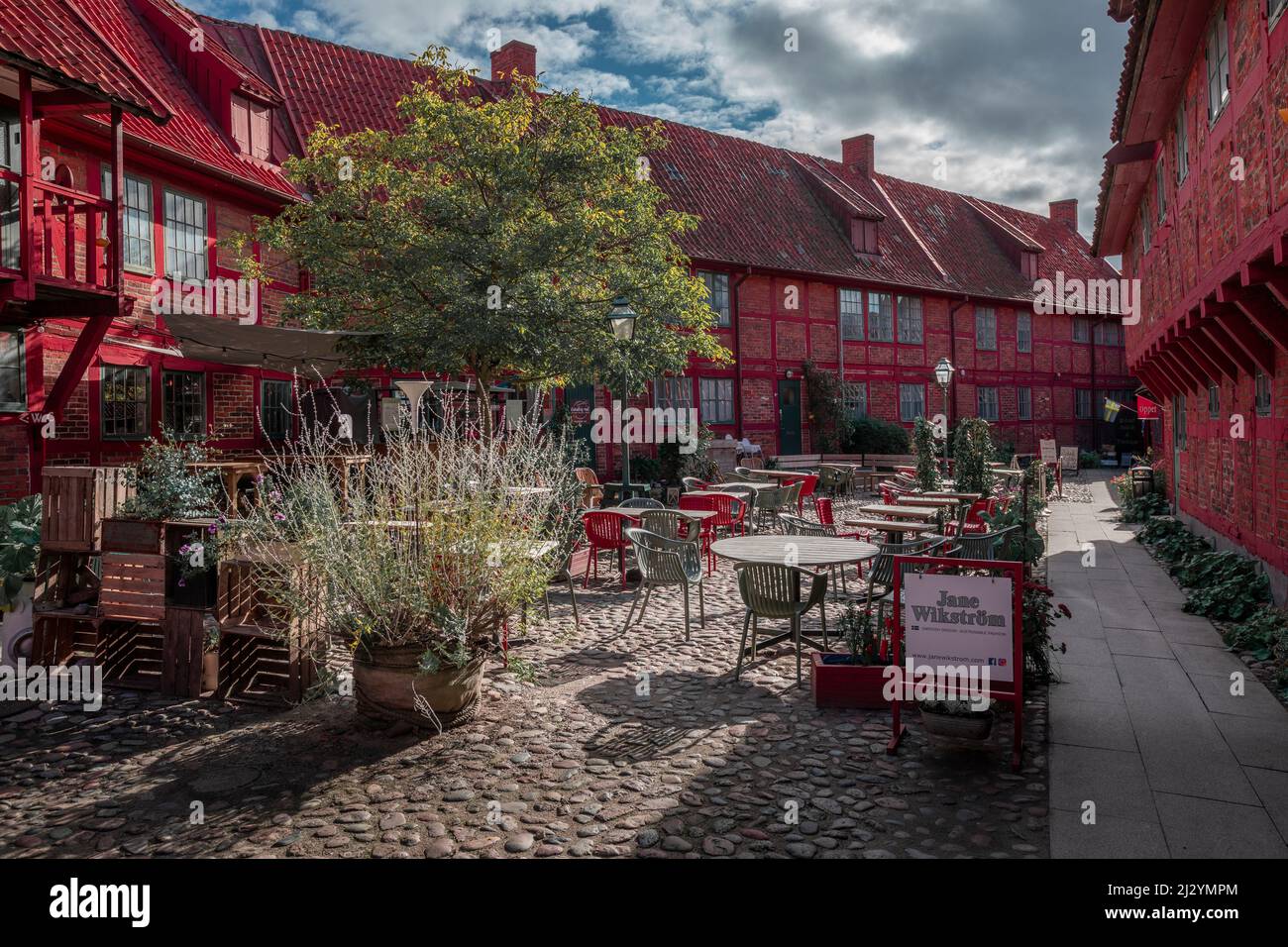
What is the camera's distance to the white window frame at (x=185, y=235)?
12.1 m

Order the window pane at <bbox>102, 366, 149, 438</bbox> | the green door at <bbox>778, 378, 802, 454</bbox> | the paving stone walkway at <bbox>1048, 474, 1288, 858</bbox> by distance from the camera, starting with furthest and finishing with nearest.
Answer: the green door at <bbox>778, 378, 802, 454</bbox>
the window pane at <bbox>102, 366, 149, 438</bbox>
the paving stone walkway at <bbox>1048, 474, 1288, 858</bbox>

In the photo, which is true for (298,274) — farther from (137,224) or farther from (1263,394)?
(1263,394)

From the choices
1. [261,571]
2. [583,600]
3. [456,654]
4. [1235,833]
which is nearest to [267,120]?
[583,600]

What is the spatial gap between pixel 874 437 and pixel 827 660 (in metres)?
19.3

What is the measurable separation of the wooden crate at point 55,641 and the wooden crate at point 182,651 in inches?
26.3

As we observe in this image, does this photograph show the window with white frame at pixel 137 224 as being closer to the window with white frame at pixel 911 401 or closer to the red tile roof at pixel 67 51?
the red tile roof at pixel 67 51

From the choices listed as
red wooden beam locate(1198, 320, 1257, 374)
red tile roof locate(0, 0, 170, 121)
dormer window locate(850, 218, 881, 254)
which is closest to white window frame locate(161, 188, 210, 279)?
red tile roof locate(0, 0, 170, 121)

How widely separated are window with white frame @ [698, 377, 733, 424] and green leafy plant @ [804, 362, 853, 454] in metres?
2.62

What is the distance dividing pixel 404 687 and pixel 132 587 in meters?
2.26

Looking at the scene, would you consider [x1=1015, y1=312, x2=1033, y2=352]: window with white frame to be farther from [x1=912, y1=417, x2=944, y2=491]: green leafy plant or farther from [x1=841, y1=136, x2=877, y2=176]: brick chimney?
[x1=912, y1=417, x2=944, y2=491]: green leafy plant

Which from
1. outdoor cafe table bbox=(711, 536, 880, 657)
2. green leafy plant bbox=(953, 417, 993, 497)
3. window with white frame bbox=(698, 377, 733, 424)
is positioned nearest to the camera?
outdoor cafe table bbox=(711, 536, 880, 657)

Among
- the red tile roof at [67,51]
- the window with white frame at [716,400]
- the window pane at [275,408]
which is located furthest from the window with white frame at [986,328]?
the red tile roof at [67,51]

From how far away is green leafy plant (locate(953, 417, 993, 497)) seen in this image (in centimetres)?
1337
